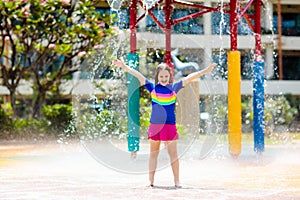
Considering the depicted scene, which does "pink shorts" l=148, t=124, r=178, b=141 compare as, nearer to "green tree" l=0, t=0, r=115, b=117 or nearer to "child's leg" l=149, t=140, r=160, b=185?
"child's leg" l=149, t=140, r=160, b=185

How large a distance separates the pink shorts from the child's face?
47 cm

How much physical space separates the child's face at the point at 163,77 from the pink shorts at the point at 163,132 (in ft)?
1.56

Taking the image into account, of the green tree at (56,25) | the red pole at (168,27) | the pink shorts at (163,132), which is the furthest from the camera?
the green tree at (56,25)

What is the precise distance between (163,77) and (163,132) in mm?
611

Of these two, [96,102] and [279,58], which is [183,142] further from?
[279,58]

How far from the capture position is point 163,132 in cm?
648

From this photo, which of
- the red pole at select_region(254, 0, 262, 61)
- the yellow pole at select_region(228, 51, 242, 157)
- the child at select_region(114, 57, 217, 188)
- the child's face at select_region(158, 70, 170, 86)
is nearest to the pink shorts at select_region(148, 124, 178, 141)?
the child at select_region(114, 57, 217, 188)

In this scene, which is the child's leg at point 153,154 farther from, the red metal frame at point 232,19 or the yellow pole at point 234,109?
the red metal frame at point 232,19

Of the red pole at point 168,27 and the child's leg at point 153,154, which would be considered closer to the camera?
the child's leg at point 153,154

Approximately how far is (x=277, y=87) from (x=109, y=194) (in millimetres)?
26218

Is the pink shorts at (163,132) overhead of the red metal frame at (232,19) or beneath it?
beneath

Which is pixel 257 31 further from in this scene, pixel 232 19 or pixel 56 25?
pixel 56 25

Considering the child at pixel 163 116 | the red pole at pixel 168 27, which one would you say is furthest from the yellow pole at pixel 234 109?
the child at pixel 163 116

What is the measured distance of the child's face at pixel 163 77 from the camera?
656 centimetres
